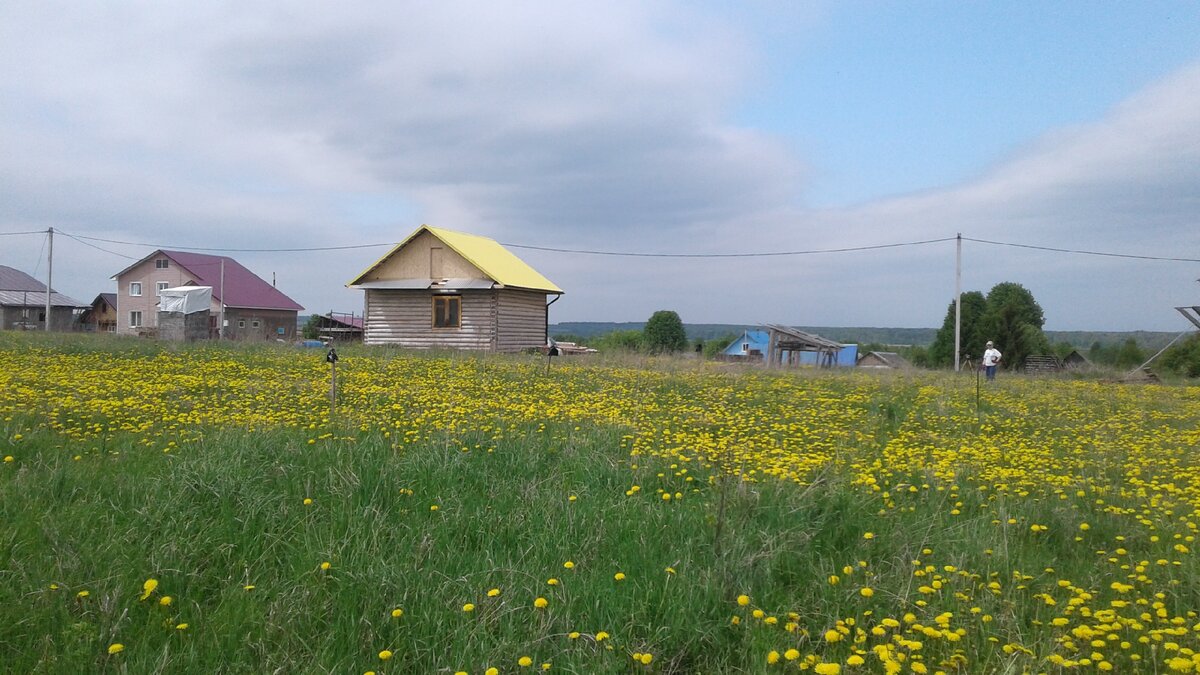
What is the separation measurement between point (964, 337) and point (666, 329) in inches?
1553

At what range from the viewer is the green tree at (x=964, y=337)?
48781 mm

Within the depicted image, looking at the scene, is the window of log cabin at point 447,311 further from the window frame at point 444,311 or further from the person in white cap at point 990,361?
the person in white cap at point 990,361

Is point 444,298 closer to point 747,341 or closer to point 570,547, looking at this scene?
point 570,547

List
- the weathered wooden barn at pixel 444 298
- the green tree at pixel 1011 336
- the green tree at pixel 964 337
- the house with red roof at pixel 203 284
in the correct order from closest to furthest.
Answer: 1. the weathered wooden barn at pixel 444 298
2. the green tree at pixel 1011 336
3. the green tree at pixel 964 337
4. the house with red roof at pixel 203 284

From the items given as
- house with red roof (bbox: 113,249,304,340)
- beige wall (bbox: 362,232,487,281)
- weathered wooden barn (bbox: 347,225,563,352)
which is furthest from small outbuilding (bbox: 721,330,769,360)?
beige wall (bbox: 362,232,487,281)

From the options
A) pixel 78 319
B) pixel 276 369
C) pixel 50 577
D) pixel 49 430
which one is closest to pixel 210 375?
pixel 276 369

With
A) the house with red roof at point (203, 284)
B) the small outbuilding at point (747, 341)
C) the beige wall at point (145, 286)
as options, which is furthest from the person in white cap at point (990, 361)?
the small outbuilding at point (747, 341)

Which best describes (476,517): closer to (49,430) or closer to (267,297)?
(49,430)

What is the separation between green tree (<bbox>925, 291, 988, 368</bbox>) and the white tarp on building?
4561 centimetres

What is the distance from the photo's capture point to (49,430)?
690cm

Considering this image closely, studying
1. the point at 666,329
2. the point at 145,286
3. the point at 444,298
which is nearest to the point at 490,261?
the point at 444,298

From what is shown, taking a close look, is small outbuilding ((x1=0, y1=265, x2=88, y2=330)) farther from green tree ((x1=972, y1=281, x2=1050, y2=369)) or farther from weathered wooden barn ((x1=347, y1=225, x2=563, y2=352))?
green tree ((x1=972, y1=281, x2=1050, y2=369))

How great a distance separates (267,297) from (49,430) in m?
52.6

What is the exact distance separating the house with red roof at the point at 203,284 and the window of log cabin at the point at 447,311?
2930 cm
